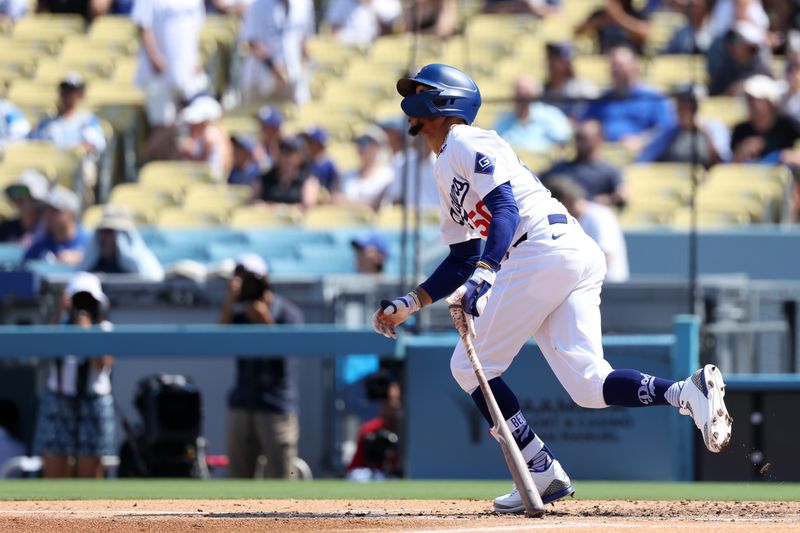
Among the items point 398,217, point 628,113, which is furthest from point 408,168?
point 628,113

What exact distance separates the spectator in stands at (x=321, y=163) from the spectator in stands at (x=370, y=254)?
1.73 meters

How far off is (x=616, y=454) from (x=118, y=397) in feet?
10.7

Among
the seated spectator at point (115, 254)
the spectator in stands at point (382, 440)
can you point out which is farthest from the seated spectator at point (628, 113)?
the seated spectator at point (115, 254)

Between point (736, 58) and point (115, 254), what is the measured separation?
5655mm

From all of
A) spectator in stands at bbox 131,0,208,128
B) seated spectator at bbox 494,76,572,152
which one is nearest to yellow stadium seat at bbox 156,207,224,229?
spectator in stands at bbox 131,0,208,128

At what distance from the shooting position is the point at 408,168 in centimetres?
1134

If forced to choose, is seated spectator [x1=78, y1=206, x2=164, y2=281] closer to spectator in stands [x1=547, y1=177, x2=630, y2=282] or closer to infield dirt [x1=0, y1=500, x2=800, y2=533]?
spectator in stands [x1=547, y1=177, x2=630, y2=282]

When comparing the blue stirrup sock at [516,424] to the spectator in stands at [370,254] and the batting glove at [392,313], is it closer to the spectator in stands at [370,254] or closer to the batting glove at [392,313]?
the batting glove at [392,313]

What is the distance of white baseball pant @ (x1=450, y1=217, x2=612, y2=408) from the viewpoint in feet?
20.5

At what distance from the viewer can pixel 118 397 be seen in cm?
1059

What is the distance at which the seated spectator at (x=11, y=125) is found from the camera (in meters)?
14.3

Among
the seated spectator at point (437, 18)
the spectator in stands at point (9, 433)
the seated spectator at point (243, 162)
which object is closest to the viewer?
the spectator in stands at point (9, 433)

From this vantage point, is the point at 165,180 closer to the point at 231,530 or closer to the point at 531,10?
the point at 531,10

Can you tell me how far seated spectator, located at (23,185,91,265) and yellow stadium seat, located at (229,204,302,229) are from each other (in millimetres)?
1237
